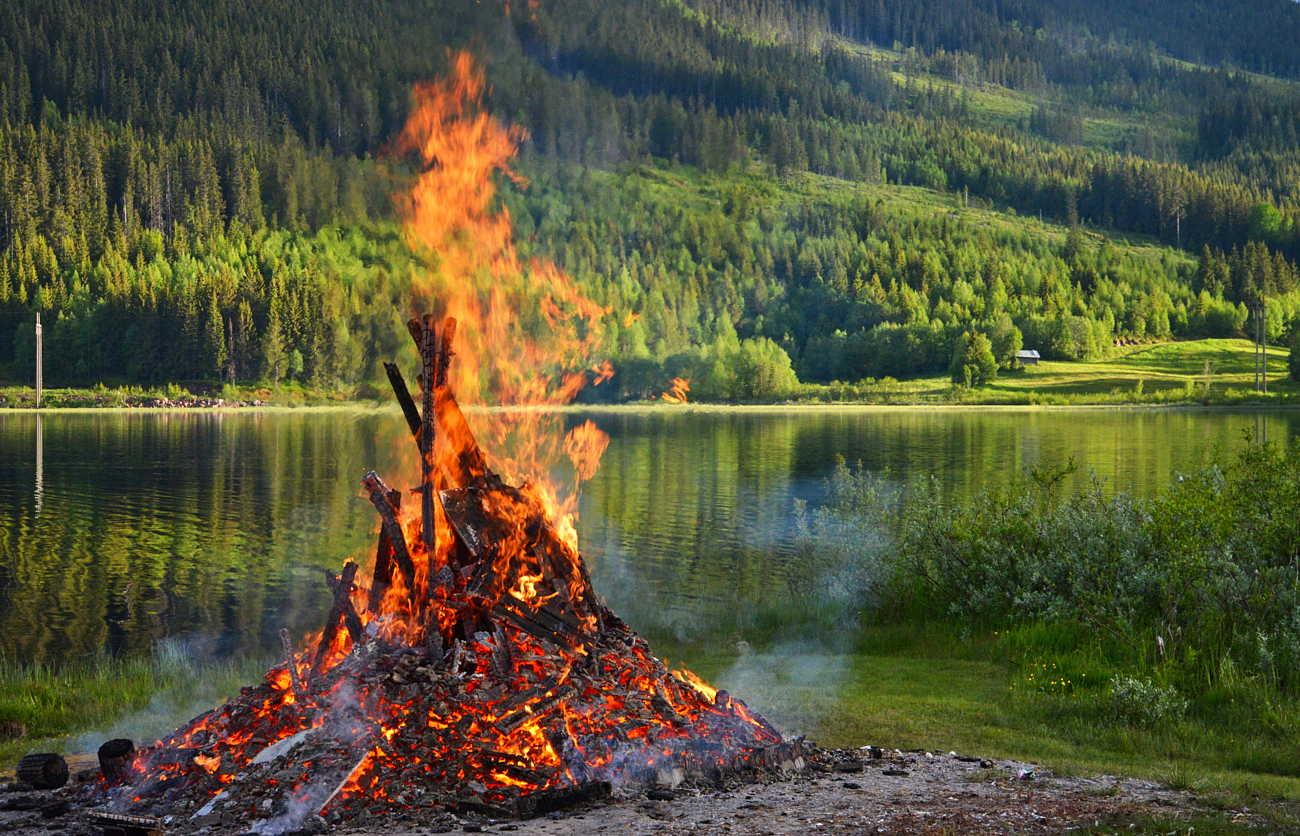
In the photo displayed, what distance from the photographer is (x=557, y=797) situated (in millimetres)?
9625

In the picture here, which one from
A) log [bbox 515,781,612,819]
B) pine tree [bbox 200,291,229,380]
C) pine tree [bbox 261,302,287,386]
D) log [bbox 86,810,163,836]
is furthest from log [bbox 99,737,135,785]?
pine tree [bbox 200,291,229,380]

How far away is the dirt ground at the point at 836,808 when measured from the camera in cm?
910

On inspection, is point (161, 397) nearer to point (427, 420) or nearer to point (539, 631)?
point (427, 420)

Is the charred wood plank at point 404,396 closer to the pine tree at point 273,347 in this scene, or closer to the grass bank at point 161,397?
the pine tree at point 273,347

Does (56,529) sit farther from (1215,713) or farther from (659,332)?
(659,332)

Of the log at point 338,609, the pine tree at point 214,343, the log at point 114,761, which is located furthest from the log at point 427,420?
the pine tree at point 214,343

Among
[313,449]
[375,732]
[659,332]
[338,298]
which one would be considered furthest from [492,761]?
[659,332]

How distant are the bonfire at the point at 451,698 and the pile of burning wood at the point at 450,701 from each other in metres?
0.02

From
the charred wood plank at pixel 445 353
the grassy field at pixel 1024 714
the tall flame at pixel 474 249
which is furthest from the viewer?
the tall flame at pixel 474 249

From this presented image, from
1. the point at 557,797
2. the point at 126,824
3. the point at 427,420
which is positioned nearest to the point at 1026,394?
the point at 427,420

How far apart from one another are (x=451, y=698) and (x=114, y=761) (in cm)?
301

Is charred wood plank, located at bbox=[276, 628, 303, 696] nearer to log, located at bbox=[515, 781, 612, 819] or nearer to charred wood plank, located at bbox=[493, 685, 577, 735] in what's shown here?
charred wood plank, located at bbox=[493, 685, 577, 735]

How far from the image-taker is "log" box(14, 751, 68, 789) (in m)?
10.2

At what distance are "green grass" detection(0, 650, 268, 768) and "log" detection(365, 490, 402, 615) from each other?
316 cm
